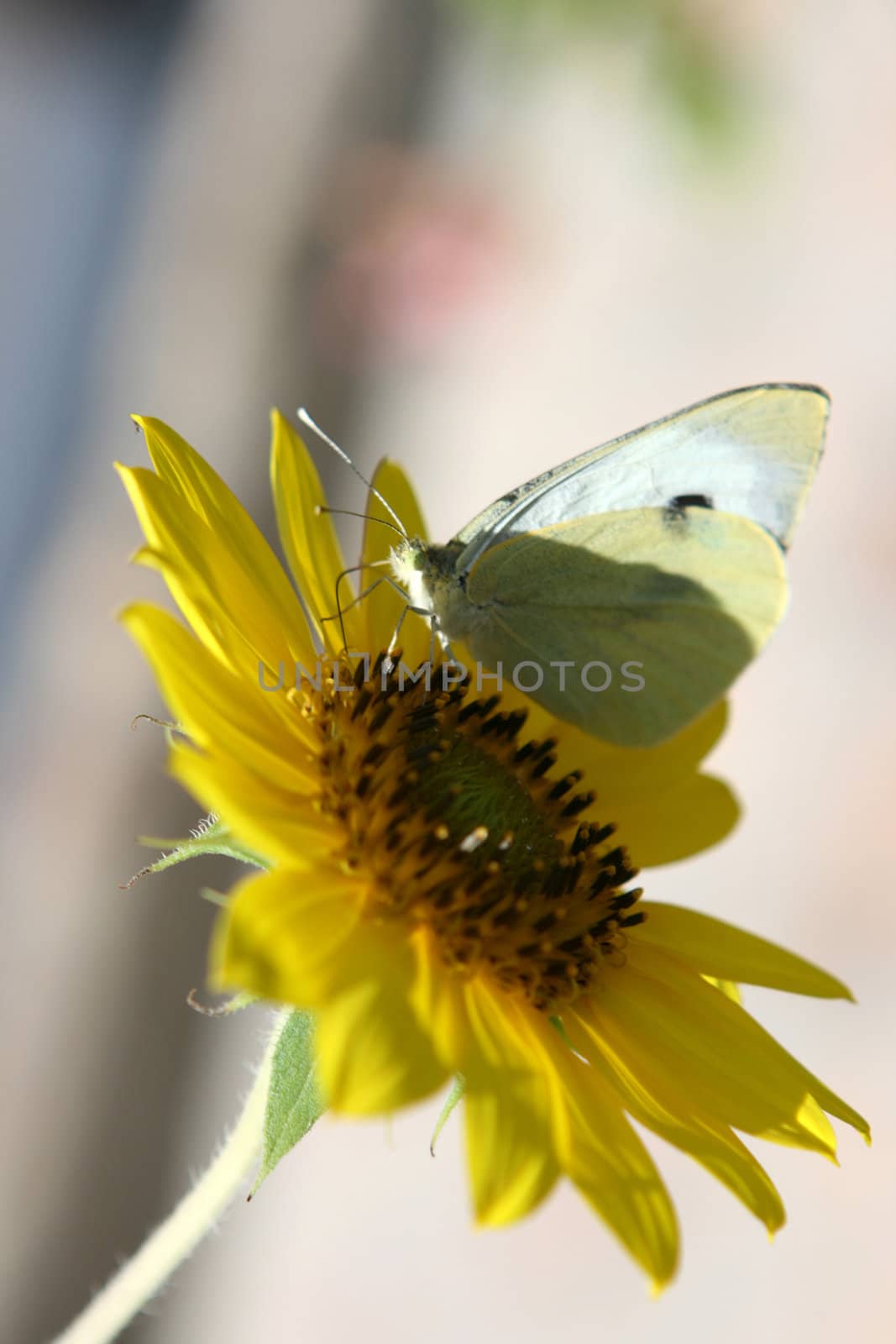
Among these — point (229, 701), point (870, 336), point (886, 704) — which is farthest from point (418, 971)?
point (870, 336)

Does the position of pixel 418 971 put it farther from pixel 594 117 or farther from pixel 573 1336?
pixel 594 117

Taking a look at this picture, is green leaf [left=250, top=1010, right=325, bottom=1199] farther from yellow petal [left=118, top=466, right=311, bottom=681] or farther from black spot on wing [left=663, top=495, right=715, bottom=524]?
black spot on wing [left=663, top=495, right=715, bottom=524]

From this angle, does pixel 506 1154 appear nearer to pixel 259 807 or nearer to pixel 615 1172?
pixel 615 1172

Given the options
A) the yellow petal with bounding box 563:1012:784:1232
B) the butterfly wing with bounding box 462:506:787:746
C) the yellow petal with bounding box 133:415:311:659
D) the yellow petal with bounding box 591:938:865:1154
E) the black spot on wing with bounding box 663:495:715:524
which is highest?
the black spot on wing with bounding box 663:495:715:524

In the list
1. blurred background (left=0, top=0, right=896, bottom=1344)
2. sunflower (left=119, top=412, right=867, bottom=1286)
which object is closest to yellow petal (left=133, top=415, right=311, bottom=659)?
sunflower (left=119, top=412, right=867, bottom=1286)

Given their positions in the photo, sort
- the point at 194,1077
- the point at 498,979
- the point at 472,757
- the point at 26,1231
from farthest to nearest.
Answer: the point at 194,1077
the point at 26,1231
the point at 472,757
the point at 498,979

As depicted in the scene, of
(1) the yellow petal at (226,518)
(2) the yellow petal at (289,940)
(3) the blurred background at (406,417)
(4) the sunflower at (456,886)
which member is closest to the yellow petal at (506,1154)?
(4) the sunflower at (456,886)
